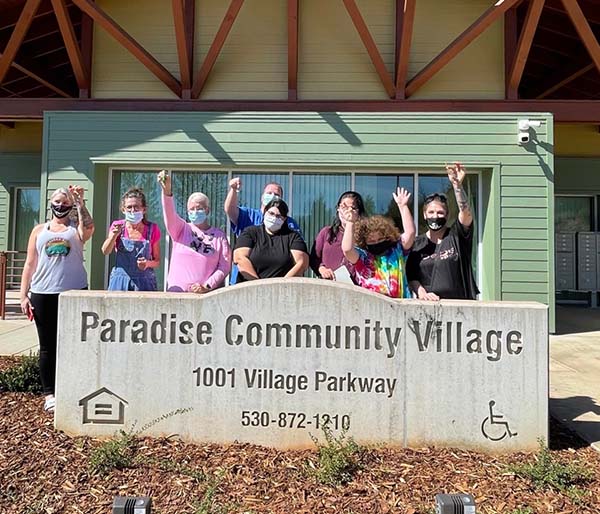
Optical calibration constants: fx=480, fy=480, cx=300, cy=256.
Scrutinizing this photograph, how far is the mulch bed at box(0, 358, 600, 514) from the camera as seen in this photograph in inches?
101

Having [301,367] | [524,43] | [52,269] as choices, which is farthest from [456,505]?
[524,43]

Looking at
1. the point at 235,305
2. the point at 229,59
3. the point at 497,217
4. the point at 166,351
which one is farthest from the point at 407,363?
the point at 229,59

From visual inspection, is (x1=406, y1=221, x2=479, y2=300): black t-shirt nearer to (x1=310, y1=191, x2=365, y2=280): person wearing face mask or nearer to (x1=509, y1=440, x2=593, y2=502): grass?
(x1=310, y1=191, x2=365, y2=280): person wearing face mask

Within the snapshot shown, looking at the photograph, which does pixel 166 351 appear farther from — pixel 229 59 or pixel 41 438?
pixel 229 59

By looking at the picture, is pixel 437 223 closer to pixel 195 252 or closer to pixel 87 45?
pixel 195 252

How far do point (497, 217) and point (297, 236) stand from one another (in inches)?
196

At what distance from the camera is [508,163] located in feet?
25.0

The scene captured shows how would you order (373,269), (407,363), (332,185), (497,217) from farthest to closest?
1. (332,185)
2. (497,217)
3. (373,269)
4. (407,363)

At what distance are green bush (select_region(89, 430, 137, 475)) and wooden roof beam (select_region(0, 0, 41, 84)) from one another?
286 inches

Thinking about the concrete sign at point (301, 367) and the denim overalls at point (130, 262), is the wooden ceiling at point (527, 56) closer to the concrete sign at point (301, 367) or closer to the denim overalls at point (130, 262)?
the denim overalls at point (130, 262)

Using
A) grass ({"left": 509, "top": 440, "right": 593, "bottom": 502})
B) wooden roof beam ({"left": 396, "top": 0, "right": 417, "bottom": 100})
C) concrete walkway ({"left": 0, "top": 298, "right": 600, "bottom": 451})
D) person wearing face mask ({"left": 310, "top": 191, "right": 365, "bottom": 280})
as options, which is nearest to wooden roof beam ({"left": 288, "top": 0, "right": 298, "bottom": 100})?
wooden roof beam ({"left": 396, "top": 0, "right": 417, "bottom": 100})

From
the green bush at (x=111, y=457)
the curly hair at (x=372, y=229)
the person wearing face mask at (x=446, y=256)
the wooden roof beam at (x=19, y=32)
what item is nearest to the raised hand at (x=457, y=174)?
the person wearing face mask at (x=446, y=256)

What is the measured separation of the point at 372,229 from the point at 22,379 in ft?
10.8

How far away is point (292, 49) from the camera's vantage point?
786cm
